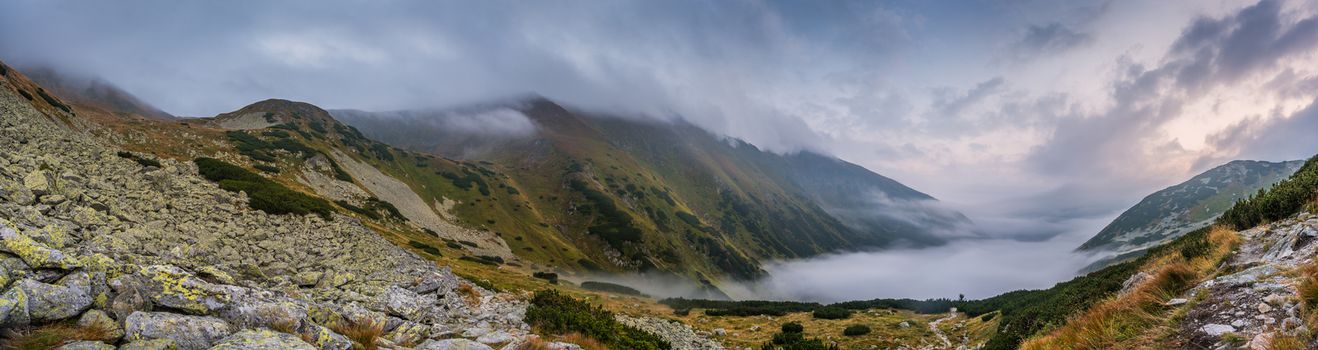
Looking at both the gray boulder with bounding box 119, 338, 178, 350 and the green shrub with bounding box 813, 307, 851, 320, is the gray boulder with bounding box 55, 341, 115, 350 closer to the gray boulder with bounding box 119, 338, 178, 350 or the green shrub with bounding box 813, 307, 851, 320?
the gray boulder with bounding box 119, 338, 178, 350

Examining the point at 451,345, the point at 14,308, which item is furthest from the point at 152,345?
the point at 451,345

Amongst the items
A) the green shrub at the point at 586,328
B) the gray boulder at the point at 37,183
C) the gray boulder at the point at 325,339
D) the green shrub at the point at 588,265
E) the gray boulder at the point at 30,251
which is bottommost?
the green shrub at the point at 588,265

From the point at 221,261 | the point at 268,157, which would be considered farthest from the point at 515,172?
the point at 221,261

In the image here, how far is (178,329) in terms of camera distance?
7961 mm

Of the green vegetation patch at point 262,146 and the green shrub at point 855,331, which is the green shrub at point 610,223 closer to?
the green vegetation patch at point 262,146

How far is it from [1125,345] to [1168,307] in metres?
1.98

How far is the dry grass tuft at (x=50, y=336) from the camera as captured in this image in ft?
21.5

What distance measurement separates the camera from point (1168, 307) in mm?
9547

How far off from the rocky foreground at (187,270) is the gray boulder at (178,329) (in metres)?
0.02

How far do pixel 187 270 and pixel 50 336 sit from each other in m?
4.94

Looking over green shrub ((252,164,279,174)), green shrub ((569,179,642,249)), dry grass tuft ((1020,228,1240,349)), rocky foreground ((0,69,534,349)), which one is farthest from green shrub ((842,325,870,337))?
green shrub ((569,179,642,249))

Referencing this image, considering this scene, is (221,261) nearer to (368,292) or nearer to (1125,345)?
(368,292)

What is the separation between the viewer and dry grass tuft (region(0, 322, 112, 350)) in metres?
6.56

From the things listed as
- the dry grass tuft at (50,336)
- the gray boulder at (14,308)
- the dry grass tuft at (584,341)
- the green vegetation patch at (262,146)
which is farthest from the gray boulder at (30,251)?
the green vegetation patch at (262,146)
